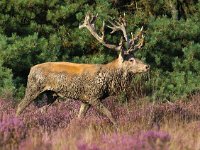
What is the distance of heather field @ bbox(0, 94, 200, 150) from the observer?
652 cm

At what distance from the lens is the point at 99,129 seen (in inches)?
326

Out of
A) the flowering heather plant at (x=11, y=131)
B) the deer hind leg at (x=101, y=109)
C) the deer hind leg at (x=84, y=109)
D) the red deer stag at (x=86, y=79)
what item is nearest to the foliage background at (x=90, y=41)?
the red deer stag at (x=86, y=79)

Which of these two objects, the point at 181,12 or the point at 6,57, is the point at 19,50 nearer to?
the point at 6,57

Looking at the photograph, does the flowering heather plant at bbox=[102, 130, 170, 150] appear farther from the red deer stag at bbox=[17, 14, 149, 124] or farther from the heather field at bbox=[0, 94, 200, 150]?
the red deer stag at bbox=[17, 14, 149, 124]

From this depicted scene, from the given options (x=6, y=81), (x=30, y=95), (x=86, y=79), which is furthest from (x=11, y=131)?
(x=6, y=81)

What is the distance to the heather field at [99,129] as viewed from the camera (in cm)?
652

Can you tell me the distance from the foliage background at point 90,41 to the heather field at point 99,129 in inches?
89.9

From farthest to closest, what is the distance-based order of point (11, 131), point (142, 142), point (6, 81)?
point (6, 81), point (11, 131), point (142, 142)

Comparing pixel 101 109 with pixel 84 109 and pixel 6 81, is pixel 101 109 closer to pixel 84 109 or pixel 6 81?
pixel 84 109

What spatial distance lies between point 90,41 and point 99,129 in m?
6.01

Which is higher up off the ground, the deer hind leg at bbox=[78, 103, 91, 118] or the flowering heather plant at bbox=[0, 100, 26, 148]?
the flowering heather plant at bbox=[0, 100, 26, 148]

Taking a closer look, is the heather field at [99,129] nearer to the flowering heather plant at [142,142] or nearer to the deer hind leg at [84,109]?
the flowering heather plant at [142,142]

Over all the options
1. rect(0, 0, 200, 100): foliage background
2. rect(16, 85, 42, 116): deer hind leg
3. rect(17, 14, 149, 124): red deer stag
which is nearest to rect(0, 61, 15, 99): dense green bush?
rect(0, 0, 200, 100): foliage background

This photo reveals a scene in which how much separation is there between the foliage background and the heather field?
228 centimetres
